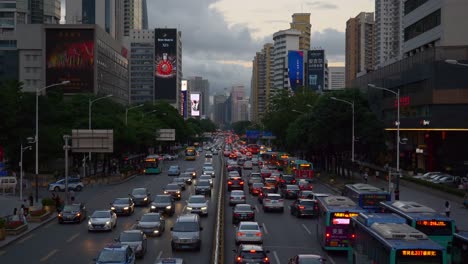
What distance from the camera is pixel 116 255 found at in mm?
23203

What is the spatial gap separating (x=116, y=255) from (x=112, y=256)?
14 centimetres

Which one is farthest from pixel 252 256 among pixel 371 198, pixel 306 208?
pixel 306 208

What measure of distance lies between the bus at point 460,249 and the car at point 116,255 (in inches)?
440

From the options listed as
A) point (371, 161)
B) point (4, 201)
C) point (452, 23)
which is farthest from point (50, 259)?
point (371, 161)

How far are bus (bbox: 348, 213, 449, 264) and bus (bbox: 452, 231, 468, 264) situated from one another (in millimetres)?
1839

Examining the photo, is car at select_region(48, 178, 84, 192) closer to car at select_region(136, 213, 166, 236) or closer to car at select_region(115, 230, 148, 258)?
car at select_region(136, 213, 166, 236)

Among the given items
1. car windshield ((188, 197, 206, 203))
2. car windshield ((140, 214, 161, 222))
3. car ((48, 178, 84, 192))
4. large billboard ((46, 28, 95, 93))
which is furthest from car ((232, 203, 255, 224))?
large billboard ((46, 28, 95, 93))

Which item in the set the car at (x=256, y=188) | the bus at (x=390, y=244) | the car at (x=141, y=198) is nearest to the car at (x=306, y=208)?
the car at (x=141, y=198)

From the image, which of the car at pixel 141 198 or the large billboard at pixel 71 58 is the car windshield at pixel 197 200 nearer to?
the car at pixel 141 198

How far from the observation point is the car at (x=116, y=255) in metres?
22.9

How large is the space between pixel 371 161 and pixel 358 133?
2717 centimetres

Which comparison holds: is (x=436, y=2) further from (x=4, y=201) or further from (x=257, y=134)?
(x=257, y=134)

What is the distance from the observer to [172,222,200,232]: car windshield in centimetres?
3034

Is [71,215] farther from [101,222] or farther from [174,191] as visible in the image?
[174,191]
